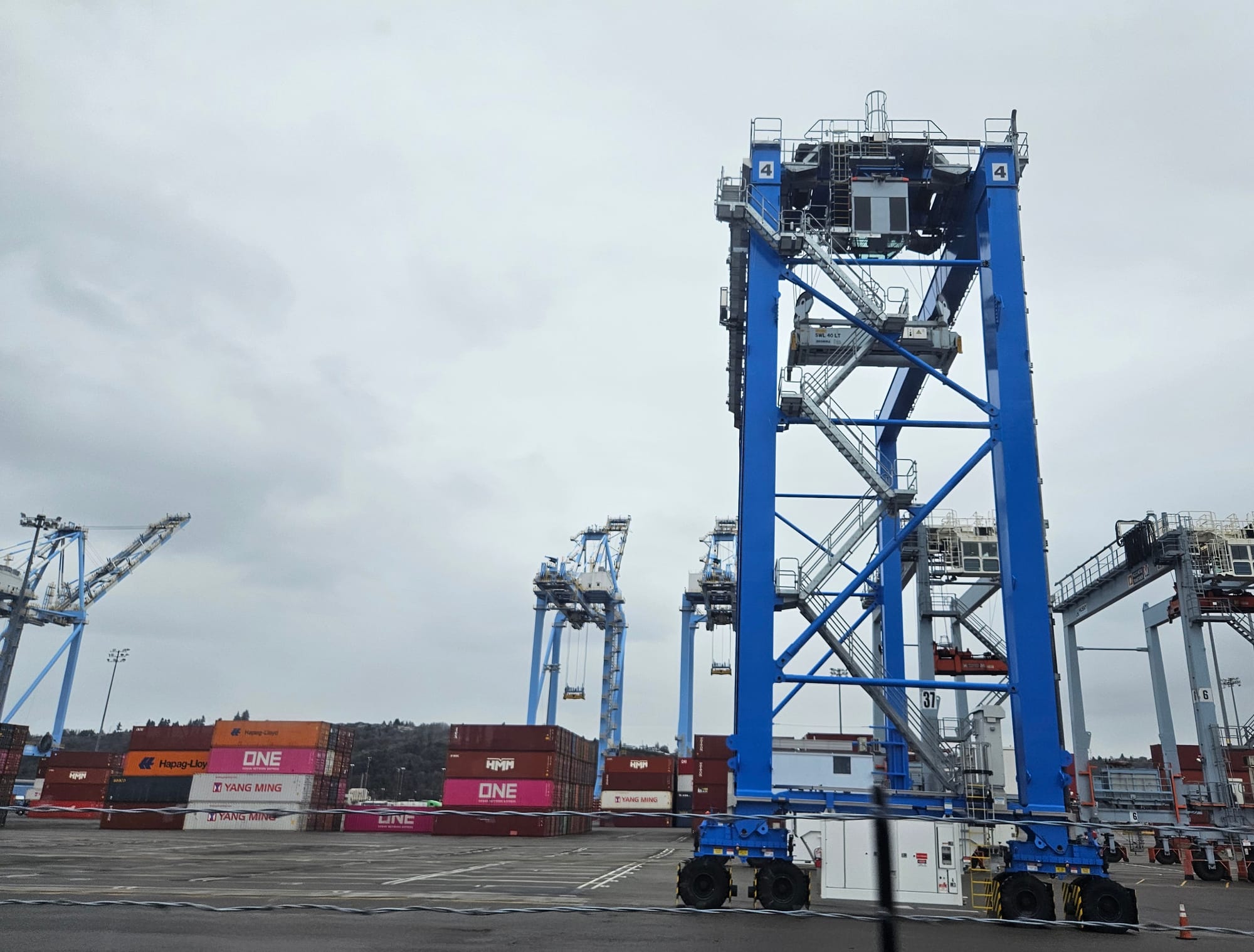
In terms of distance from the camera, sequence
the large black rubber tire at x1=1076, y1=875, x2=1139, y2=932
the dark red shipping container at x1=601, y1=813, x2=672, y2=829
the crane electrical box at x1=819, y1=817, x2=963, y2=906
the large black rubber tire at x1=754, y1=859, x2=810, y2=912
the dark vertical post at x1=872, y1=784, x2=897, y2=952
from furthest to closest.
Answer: the dark red shipping container at x1=601, y1=813, x2=672, y2=829 < the crane electrical box at x1=819, y1=817, x2=963, y2=906 < the large black rubber tire at x1=754, y1=859, x2=810, y2=912 < the large black rubber tire at x1=1076, y1=875, x2=1139, y2=932 < the dark vertical post at x1=872, y1=784, x2=897, y2=952

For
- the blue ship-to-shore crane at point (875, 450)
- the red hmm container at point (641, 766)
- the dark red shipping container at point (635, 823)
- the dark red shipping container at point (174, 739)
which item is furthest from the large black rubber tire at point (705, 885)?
the dark red shipping container at point (635, 823)

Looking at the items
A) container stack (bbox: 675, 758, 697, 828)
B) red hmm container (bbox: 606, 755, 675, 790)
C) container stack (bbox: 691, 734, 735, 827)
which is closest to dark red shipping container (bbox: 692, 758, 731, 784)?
container stack (bbox: 691, 734, 735, 827)

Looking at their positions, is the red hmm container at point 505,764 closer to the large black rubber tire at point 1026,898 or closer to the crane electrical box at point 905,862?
the crane electrical box at point 905,862

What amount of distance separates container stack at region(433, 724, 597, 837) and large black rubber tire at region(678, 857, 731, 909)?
3520 cm

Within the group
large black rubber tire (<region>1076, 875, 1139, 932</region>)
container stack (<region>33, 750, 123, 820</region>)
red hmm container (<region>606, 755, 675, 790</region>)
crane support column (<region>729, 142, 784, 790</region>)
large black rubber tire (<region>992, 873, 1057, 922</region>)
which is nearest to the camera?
large black rubber tire (<region>1076, 875, 1139, 932</region>)

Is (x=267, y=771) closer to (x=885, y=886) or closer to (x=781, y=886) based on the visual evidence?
(x=781, y=886)

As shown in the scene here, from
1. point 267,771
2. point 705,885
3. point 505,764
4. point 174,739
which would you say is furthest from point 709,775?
point 705,885

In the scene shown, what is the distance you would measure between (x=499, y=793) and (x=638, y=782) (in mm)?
17175

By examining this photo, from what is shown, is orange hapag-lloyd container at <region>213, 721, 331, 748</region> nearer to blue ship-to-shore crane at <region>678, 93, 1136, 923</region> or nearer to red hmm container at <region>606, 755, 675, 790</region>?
red hmm container at <region>606, 755, 675, 790</region>

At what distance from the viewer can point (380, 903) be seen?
555 inches

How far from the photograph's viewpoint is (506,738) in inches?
2008

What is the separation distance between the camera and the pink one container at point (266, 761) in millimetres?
51531

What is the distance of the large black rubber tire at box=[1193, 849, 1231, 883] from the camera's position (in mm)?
29125

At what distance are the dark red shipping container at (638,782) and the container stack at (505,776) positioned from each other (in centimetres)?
1130
